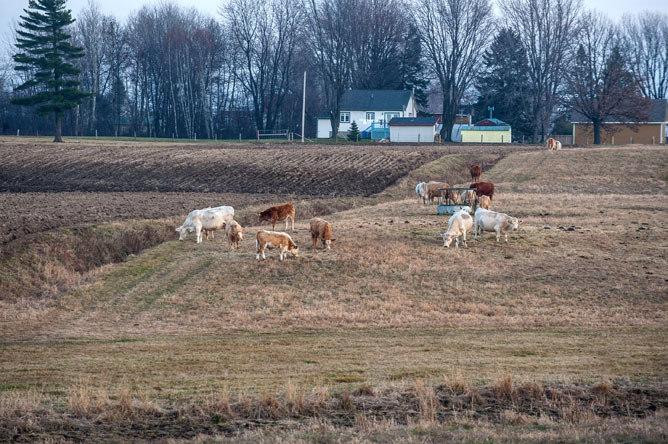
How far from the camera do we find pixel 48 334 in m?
15.2

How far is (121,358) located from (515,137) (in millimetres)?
83111

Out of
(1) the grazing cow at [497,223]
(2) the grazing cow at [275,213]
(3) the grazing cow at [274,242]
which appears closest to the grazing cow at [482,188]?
(1) the grazing cow at [497,223]

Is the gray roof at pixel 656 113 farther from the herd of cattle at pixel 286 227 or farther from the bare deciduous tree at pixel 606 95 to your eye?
the herd of cattle at pixel 286 227

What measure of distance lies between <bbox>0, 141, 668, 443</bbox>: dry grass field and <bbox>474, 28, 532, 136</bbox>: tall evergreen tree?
63021 millimetres

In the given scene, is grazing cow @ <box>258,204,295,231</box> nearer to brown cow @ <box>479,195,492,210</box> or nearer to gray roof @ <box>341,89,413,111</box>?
brown cow @ <box>479,195,492,210</box>

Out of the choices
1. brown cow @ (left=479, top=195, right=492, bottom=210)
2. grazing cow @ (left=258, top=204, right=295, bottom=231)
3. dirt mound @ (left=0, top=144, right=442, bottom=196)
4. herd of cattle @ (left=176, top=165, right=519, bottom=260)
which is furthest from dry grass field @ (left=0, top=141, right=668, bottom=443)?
dirt mound @ (left=0, top=144, right=442, bottom=196)

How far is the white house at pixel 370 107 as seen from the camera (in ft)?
295

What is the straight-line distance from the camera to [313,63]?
97188 millimetres

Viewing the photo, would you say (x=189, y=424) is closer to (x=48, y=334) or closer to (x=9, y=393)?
(x=9, y=393)

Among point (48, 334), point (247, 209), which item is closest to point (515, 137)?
point (247, 209)

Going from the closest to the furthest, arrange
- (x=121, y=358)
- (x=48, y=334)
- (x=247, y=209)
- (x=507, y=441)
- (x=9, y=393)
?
(x=507, y=441)
(x=9, y=393)
(x=121, y=358)
(x=48, y=334)
(x=247, y=209)

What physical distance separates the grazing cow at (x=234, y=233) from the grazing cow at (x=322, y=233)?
2.29 meters

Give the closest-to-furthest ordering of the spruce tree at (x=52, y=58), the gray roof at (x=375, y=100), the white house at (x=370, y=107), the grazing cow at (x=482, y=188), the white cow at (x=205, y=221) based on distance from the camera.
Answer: the white cow at (x=205, y=221)
the grazing cow at (x=482, y=188)
the spruce tree at (x=52, y=58)
the white house at (x=370, y=107)
the gray roof at (x=375, y=100)

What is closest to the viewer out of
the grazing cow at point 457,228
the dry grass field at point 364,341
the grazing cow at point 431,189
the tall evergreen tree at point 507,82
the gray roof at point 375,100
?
the dry grass field at point 364,341
